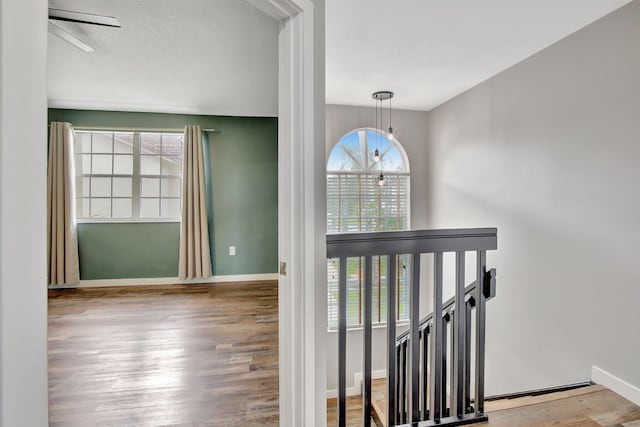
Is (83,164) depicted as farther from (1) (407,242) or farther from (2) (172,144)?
(1) (407,242)

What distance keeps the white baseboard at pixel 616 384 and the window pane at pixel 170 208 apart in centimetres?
471

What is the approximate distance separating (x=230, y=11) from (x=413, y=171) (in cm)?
322

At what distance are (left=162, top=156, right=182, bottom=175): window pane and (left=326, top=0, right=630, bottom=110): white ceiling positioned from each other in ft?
8.31

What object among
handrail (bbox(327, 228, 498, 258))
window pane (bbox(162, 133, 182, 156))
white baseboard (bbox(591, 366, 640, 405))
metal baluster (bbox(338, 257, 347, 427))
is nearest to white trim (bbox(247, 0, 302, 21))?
handrail (bbox(327, 228, 498, 258))

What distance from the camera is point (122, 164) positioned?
430cm

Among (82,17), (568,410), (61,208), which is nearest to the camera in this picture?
(568,410)

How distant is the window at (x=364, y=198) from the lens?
4.32 m

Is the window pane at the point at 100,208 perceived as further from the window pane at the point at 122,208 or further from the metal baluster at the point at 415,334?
the metal baluster at the point at 415,334

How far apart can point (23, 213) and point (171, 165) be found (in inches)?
168

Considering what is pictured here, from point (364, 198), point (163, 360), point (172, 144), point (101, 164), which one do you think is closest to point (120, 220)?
point (101, 164)

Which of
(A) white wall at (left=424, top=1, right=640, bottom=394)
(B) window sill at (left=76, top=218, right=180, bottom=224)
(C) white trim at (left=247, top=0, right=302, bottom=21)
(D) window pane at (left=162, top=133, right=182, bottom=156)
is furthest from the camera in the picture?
(D) window pane at (left=162, top=133, right=182, bottom=156)

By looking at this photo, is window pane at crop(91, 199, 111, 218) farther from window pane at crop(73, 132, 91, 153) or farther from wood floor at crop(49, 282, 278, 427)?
wood floor at crop(49, 282, 278, 427)

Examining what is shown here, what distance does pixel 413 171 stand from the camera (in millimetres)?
4496

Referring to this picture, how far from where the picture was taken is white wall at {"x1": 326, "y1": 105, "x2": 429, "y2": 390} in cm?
404
